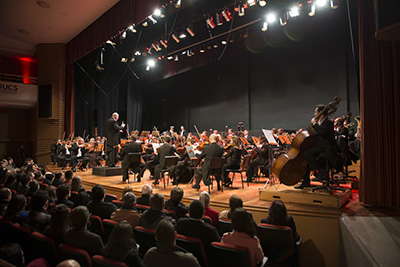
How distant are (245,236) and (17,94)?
1665 centimetres

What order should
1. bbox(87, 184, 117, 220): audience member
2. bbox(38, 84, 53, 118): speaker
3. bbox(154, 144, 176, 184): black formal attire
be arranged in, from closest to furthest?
bbox(87, 184, 117, 220): audience member
bbox(154, 144, 176, 184): black formal attire
bbox(38, 84, 53, 118): speaker

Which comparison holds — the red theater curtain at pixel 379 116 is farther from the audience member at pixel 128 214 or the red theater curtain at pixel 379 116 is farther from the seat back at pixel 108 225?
the seat back at pixel 108 225

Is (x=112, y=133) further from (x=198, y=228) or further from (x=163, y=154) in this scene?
(x=198, y=228)

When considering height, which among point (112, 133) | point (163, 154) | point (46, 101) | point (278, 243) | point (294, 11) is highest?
point (294, 11)

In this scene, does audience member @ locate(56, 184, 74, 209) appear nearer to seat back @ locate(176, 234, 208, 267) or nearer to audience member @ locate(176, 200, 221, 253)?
audience member @ locate(176, 200, 221, 253)

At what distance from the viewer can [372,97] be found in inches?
164

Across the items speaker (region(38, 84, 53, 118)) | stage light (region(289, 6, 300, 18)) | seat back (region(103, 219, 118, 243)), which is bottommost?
seat back (region(103, 219, 118, 243))

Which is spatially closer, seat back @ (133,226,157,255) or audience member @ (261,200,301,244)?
seat back @ (133,226,157,255)

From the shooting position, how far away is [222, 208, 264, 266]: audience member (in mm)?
2363

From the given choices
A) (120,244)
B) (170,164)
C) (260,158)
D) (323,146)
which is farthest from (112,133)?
(120,244)

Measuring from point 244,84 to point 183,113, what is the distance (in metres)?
4.90

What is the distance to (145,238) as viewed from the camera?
262 centimetres

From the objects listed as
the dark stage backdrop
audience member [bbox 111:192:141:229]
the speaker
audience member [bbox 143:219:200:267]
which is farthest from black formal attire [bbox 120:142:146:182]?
the speaker

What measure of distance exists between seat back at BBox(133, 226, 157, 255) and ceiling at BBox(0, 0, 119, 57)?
31.8ft
